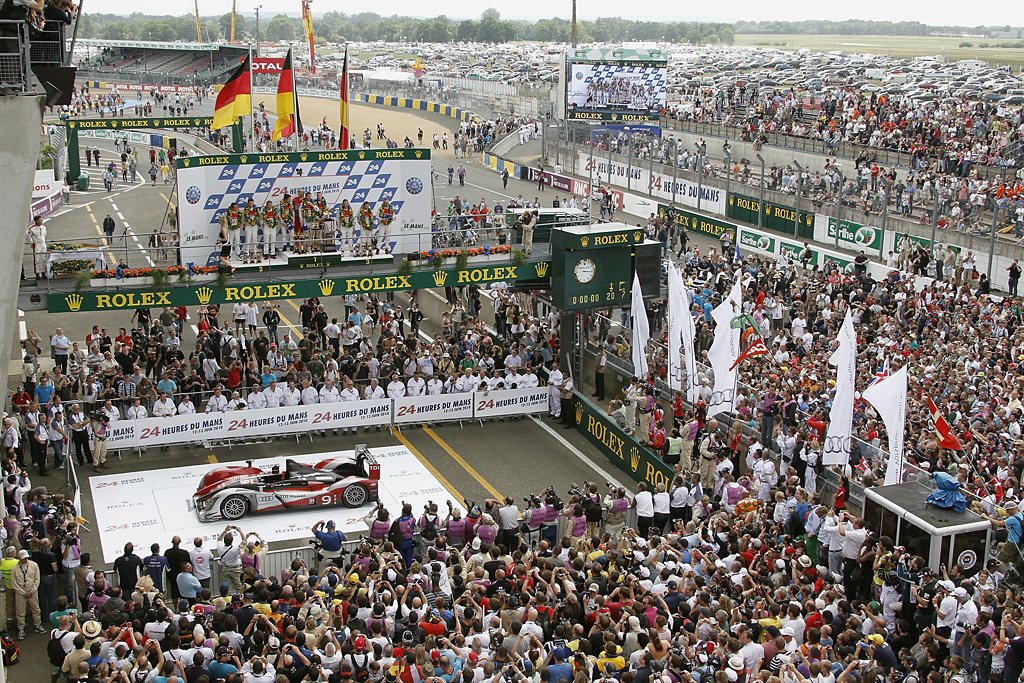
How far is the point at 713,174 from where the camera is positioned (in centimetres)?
5009

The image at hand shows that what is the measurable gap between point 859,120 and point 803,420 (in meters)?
39.6

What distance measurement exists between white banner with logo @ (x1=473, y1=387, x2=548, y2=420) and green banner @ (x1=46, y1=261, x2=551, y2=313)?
275 cm

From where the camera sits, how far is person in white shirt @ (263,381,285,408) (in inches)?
937

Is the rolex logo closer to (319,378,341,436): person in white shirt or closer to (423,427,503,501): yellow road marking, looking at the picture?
(319,378,341,436): person in white shirt

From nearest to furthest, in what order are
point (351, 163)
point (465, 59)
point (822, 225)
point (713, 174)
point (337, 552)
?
point (337, 552) < point (351, 163) < point (822, 225) < point (713, 174) < point (465, 59)

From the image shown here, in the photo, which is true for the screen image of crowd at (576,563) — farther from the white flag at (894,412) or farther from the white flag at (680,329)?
the white flag at (894,412)

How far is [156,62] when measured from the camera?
9625 cm

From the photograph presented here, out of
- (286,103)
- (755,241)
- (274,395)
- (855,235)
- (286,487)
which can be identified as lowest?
(286,487)

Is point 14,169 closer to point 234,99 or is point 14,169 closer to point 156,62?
point 234,99

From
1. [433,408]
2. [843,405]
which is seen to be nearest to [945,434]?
[843,405]

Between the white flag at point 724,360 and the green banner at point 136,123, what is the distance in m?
39.7

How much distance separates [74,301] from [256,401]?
4291 mm

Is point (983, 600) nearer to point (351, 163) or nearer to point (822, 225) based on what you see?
point (351, 163)

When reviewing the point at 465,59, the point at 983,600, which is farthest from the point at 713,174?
the point at 465,59
